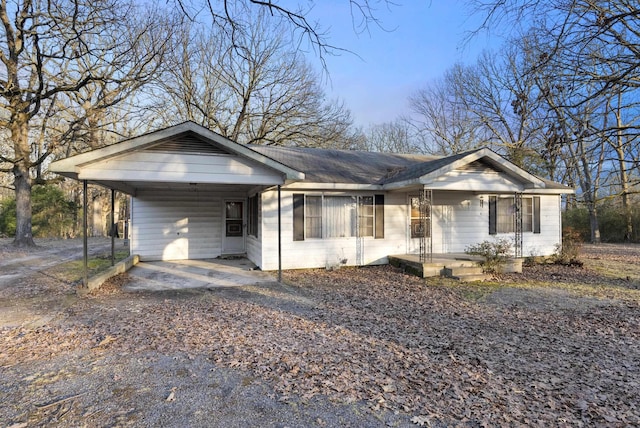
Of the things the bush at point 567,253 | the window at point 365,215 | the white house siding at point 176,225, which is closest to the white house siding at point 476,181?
the window at point 365,215

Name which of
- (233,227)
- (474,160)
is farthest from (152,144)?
(474,160)

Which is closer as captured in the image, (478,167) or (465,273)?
(465,273)

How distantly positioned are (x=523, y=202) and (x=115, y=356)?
12551mm

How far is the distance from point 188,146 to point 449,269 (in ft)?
22.8

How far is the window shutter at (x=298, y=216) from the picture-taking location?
32.6 ft

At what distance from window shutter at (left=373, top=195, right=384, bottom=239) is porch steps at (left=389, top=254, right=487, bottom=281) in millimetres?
1372

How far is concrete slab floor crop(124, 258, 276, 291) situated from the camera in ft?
26.1

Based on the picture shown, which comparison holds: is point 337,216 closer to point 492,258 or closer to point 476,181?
point 476,181

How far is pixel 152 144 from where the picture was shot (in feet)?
23.4

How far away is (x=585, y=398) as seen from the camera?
3.07m

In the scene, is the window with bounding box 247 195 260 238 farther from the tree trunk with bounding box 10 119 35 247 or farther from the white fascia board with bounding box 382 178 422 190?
the tree trunk with bounding box 10 119 35 247

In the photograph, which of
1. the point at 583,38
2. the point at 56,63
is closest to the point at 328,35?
the point at 583,38

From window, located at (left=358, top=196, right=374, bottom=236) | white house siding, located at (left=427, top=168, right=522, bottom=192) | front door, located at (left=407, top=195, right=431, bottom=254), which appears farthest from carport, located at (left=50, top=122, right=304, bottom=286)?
front door, located at (left=407, top=195, right=431, bottom=254)

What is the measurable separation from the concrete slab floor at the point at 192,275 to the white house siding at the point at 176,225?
615mm
